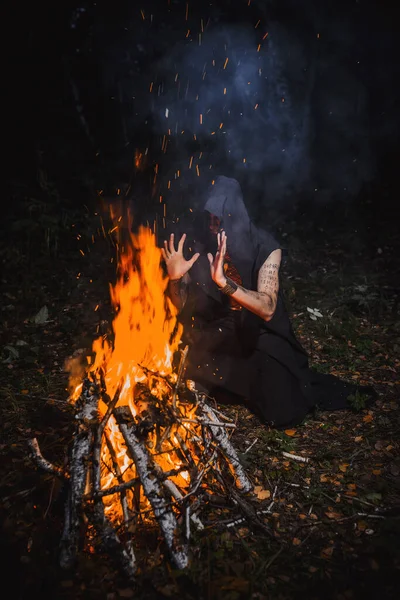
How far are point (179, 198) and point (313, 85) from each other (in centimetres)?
564

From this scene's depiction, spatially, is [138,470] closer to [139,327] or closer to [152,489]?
[152,489]

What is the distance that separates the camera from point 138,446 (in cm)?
308

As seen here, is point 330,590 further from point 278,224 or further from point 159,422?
point 278,224

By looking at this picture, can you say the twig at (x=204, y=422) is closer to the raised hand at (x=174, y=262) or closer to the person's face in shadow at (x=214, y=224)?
the raised hand at (x=174, y=262)

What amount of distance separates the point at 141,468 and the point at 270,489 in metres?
1.29

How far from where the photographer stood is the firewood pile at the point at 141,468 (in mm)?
2844

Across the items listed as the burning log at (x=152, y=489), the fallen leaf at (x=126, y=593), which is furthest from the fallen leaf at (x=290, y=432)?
the fallen leaf at (x=126, y=593)

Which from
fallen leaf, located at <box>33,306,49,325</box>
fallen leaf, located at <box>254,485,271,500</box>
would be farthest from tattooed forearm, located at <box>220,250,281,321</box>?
fallen leaf, located at <box>33,306,49,325</box>

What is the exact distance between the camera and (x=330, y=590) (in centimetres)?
270

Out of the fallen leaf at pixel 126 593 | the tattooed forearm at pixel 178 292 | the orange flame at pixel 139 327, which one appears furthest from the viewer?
the tattooed forearm at pixel 178 292

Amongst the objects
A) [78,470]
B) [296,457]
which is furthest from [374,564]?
[78,470]

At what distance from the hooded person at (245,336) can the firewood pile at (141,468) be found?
3.58ft

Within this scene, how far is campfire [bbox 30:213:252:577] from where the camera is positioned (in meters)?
2.87

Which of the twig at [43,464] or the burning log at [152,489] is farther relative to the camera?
the twig at [43,464]
